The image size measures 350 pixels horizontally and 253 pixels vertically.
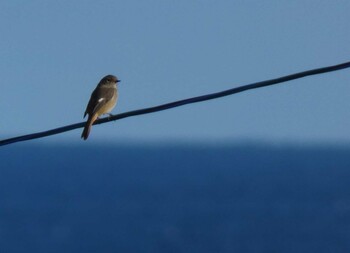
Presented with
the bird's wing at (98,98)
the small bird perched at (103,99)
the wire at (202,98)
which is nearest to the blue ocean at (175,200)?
the small bird perched at (103,99)

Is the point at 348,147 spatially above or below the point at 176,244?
below

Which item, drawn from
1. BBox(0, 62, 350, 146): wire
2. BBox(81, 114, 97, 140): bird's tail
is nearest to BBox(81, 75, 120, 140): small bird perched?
BBox(81, 114, 97, 140): bird's tail

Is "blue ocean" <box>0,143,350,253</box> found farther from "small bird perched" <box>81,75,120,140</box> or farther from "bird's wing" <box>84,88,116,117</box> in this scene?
"bird's wing" <box>84,88,116,117</box>

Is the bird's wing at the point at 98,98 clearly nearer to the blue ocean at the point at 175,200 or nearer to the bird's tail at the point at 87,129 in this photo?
the bird's tail at the point at 87,129

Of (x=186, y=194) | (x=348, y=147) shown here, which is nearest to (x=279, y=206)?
(x=186, y=194)

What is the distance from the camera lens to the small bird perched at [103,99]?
12.7m

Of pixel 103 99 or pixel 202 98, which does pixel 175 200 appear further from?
pixel 202 98

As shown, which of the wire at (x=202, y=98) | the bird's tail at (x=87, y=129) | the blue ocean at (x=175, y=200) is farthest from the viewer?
the blue ocean at (x=175, y=200)

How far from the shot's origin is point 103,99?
13180 mm

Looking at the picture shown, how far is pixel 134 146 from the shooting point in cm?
10012

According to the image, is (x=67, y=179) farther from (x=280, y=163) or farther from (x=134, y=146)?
(x=134, y=146)

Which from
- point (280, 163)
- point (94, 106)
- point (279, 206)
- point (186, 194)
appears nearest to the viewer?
point (94, 106)

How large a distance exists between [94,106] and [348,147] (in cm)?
7597

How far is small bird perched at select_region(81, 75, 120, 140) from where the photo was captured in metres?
12.7
